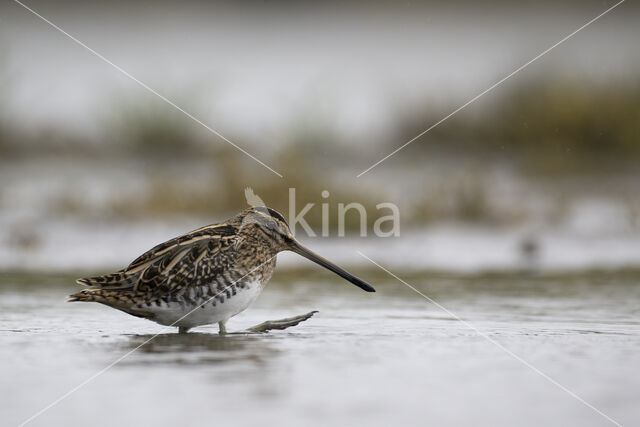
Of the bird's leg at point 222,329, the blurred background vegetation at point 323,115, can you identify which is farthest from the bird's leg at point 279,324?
the blurred background vegetation at point 323,115

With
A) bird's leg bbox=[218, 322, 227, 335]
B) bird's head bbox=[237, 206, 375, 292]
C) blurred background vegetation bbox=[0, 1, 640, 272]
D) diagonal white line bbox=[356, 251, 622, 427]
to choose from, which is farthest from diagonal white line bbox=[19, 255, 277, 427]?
blurred background vegetation bbox=[0, 1, 640, 272]

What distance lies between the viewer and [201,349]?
6777 mm

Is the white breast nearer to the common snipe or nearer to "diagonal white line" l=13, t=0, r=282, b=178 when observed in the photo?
the common snipe

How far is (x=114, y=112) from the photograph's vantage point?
15.2m

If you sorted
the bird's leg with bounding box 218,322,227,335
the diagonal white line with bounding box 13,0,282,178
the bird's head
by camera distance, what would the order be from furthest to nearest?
the diagonal white line with bounding box 13,0,282,178 < the bird's head < the bird's leg with bounding box 218,322,227,335

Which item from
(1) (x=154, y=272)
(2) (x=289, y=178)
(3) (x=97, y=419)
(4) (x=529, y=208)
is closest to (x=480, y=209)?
(4) (x=529, y=208)

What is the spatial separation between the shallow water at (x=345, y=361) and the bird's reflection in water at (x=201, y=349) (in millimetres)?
13

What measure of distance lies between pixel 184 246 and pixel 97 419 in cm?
275

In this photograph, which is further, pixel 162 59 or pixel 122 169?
pixel 162 59

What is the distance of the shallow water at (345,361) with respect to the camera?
201 inches

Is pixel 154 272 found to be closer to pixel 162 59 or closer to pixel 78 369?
pixel 78 369

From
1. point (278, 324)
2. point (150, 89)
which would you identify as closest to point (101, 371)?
point (278, 324)

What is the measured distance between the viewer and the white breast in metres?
7.31

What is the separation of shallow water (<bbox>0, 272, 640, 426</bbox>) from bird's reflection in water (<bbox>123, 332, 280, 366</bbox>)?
0.01 metres
